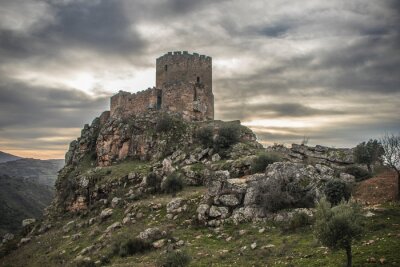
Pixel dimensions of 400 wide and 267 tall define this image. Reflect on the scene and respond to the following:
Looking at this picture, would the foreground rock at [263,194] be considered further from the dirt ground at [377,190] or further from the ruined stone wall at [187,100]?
the ruined stone wall at [187,100]

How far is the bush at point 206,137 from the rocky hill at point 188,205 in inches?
4.9

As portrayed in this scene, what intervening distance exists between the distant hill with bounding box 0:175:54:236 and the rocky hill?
1967 inches

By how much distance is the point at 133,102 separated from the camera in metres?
53.8

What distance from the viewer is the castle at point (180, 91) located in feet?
163

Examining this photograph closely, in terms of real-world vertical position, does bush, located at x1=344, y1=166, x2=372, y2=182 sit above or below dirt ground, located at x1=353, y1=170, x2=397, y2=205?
above

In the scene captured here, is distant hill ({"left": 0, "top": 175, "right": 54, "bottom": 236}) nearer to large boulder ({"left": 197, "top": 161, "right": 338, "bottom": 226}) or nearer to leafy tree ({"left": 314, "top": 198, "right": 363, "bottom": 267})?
large boulder ({"left": 197, "top": 161, "right": 338, "bottom": 226})

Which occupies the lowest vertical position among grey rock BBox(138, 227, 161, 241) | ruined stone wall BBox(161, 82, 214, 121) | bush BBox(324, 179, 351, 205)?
grey rock BBox(138, 227, 161, 241)

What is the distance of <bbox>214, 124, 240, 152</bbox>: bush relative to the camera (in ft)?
132

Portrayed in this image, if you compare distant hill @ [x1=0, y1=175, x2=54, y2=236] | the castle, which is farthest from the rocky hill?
distant hill @ [x1=0, y1=175, x2=54, y2=236]

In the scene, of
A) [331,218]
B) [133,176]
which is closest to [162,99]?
[133,176]

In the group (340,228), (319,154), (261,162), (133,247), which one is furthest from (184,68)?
(340,228)

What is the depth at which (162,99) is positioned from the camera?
50969 mm

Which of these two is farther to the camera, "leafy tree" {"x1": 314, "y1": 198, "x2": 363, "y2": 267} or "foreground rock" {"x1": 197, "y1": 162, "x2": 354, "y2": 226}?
"foreground rock" {"x1": 197, "y1": 162, "x2": 354, "y2": 226}

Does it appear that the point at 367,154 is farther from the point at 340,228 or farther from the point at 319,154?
the point at 340,228
